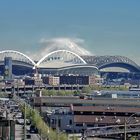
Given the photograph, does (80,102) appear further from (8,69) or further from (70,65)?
(70,65)

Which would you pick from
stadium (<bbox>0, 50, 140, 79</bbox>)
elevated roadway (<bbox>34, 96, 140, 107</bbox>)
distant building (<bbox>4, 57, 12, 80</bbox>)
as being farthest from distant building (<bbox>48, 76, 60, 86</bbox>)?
elevated roadway (<bbox>34, 96, 140, 107</bbox>)

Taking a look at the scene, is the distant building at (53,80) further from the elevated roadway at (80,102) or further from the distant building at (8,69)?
the elevated roadway at (80,102)

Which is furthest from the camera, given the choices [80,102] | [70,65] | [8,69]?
[70,65]

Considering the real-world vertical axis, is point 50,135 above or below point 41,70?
below

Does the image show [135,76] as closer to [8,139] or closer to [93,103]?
[93,103]

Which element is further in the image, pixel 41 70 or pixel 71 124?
pixel 41 70

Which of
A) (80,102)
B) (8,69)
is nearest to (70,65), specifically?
(8,69)

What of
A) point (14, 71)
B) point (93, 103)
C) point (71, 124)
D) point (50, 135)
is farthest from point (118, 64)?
point (50, 135)

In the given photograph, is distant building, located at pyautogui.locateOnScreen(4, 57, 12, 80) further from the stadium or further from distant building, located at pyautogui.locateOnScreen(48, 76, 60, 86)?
distant building, located at pyautogui.locateOnScreen(48, 76, 60, 86)
